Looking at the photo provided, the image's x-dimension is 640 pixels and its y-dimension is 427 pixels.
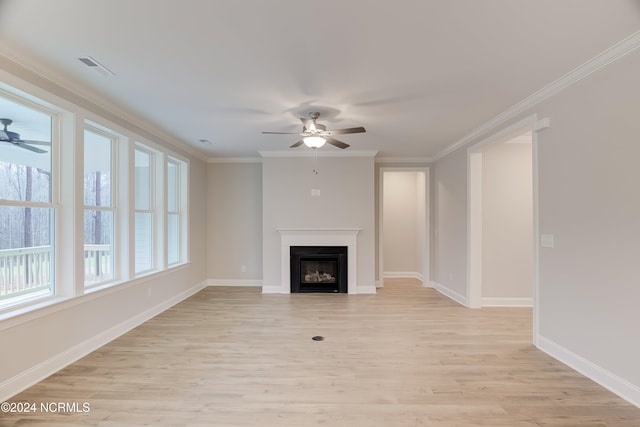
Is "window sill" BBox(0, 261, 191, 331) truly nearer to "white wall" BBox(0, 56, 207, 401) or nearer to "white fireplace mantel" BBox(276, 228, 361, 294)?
"white wall" BBox(0, 56, 207, 401)

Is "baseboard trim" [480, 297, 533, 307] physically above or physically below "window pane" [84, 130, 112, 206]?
below

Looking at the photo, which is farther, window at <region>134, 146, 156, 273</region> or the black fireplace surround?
the black fireplace surround

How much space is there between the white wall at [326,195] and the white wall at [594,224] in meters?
2.86

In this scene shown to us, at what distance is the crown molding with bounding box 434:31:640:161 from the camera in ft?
7.05

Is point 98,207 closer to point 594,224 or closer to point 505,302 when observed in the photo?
point 594,224

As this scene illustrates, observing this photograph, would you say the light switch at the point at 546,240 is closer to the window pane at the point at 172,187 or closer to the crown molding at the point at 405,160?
the crown molding at the point at 405,160

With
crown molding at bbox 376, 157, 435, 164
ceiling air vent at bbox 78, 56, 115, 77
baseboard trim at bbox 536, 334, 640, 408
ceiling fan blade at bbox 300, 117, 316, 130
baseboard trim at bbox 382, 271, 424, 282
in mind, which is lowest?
baseboard trim at bbox 382, 271, 424, 282

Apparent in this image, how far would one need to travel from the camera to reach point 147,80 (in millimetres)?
2725

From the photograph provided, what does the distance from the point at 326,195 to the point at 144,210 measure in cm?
300

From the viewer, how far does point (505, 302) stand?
182 inches

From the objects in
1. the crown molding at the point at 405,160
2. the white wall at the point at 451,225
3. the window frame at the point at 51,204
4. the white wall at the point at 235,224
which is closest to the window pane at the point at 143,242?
the window frame at the point at 51,204

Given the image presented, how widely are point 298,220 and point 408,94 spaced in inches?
127

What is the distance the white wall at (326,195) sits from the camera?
559cm

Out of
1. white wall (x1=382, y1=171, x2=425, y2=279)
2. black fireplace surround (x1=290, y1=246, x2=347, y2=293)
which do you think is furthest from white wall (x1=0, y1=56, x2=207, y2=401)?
white wall (x1=382, y1=171, x2=425, y2=279)
